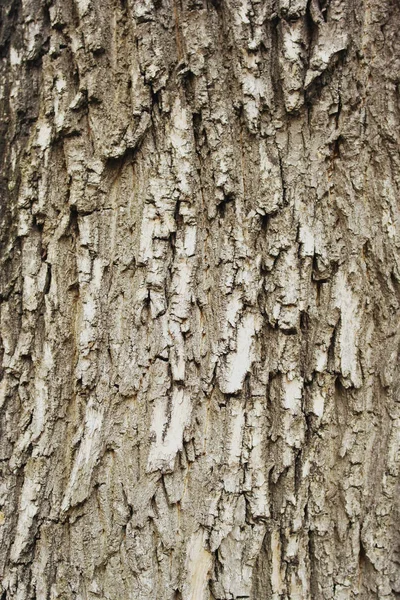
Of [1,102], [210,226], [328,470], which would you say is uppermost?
[1,102]

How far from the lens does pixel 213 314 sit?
54.6 inches

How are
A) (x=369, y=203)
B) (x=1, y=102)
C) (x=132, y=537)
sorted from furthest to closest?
1. (x=1, y=102)
2. (x=369, y=203)
3. (x=132, y=537)

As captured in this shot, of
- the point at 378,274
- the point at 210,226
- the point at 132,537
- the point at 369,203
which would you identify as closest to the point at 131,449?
the point at 132,537

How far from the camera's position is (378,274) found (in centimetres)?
143

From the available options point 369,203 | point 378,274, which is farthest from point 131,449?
point 369,203

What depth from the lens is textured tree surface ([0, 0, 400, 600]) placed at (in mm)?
1343

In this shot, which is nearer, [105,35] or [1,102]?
[105,35]

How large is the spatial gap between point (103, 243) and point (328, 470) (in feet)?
3.01

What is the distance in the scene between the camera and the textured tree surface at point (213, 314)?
4.41 feet

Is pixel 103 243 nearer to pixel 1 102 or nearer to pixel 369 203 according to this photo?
pixel 1 102

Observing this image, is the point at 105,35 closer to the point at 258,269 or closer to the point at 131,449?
the point at 258,269

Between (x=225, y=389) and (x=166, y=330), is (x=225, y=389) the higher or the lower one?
the lower one

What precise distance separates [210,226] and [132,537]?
0.88 metres

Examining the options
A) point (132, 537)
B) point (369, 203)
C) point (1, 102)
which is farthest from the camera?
point (1, 102)
